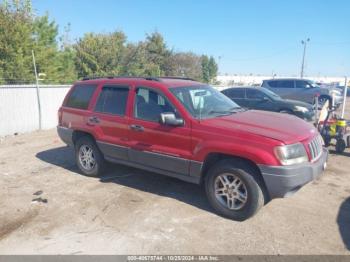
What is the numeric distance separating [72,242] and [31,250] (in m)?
0.44

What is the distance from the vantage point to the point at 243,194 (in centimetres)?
404

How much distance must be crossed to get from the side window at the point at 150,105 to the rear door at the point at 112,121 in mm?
258

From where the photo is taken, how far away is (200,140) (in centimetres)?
421

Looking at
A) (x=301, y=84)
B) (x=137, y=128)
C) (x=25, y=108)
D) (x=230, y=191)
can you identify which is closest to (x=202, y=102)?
(x=137, y=128)

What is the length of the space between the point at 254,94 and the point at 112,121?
7.72m

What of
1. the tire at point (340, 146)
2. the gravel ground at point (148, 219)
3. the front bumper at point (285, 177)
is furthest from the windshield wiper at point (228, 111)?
the tire at point (340, 146)

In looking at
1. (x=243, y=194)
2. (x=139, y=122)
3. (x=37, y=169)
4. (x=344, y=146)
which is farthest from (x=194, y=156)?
(x=344, y=146)

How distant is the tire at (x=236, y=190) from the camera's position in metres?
3.89

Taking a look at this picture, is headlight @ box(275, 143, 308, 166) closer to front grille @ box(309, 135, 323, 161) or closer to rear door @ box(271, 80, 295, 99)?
front grille @ box(309, 135, 323, 161)

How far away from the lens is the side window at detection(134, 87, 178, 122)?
4680 millimetres

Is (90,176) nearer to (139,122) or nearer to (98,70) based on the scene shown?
(139,122)

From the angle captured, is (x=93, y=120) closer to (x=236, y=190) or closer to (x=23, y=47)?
(x=236, y=190)

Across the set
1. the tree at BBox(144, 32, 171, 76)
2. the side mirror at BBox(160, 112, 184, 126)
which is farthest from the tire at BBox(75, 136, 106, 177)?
the tree at BBox(144, 32, 171, 76)

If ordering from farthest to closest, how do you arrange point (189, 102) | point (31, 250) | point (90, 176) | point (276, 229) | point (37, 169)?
1. point (37, 169)
2. point (90, 176)
3. point (189, 102)
4. point (276, 229)
5. point (31, 250)
